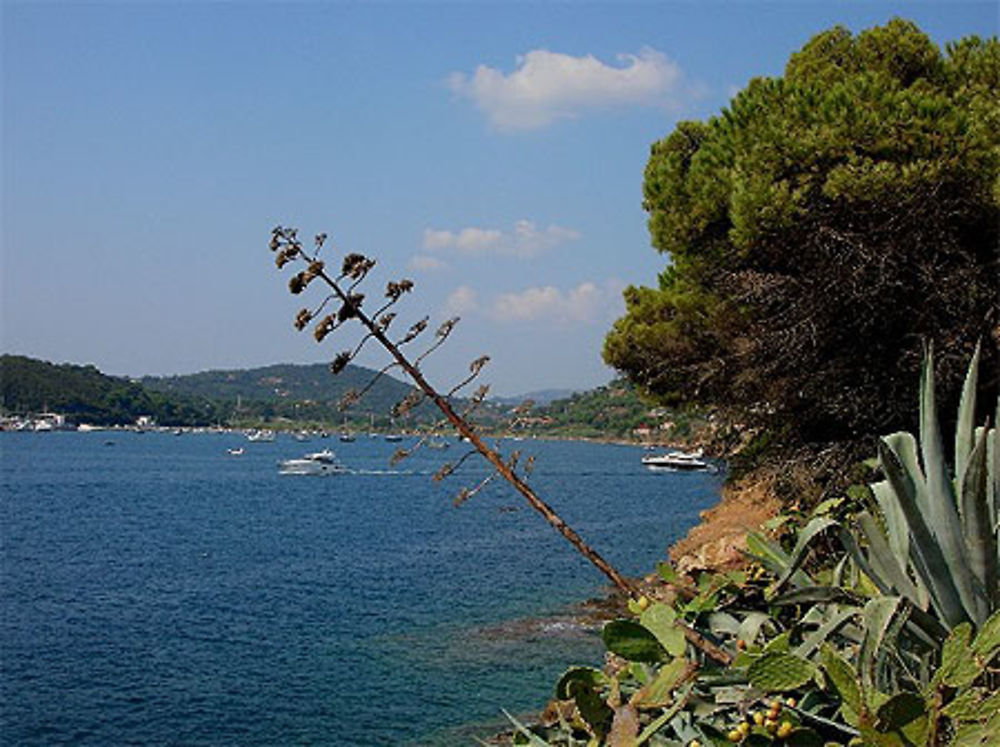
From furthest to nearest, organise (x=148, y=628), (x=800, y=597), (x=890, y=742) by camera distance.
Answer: (x=148, y=628) → (x=800, y=597) → (x=890, y=742)

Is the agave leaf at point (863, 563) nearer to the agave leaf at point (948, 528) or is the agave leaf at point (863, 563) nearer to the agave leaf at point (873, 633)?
the agave leaf at point (948, 528)

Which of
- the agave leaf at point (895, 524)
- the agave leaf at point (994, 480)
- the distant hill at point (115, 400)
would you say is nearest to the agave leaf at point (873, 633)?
the agave leaf at point (895, 524)

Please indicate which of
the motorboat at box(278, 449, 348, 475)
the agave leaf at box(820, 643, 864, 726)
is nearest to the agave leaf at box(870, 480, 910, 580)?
the agave leaf at box(820, 643, 864, 726)

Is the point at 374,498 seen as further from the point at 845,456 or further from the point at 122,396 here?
the point at 122,396

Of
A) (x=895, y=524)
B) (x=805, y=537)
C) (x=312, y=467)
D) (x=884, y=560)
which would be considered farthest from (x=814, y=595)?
(x=312, y=467)

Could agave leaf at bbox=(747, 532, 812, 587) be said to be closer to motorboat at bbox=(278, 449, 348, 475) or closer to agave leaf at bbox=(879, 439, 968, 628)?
agave leaf at bbox=(879, 439, 968, 628)

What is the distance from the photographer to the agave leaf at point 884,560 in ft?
8.09

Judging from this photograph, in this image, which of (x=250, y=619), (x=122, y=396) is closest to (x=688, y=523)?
(x=250, y=619)

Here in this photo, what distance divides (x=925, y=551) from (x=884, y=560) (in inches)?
8.1

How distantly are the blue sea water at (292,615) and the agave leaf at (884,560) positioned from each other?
2.60 feet

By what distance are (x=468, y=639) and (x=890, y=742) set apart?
660 inches

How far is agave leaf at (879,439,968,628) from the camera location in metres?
2.22

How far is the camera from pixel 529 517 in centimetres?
4350

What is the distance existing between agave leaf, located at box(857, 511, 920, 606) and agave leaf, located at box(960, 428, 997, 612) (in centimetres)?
17
